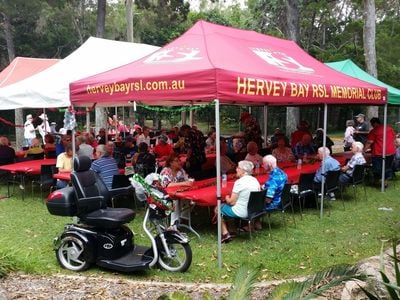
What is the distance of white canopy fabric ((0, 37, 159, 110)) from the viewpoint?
27.3 feet

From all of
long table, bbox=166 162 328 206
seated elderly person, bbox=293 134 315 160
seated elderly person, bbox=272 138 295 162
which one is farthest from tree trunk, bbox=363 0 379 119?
long table, bbox=166 162 328 206

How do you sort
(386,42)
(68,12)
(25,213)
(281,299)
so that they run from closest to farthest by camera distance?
1. (281,299)
2. (25,213)
3. (386,42)
4. (68,12)

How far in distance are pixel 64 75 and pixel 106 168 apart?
8.33 feet

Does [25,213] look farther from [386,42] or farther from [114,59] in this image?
[386,42]

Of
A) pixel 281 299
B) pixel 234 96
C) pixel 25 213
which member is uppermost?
pixel 234 96

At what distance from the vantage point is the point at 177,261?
5.18 m

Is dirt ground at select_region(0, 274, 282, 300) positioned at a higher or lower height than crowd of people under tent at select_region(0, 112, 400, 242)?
lower

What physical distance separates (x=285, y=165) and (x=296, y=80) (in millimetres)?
2501

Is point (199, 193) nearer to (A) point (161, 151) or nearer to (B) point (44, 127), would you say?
(A) point (161, 151)

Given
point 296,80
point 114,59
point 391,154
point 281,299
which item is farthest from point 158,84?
point 391,154

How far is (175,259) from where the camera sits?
520 cm

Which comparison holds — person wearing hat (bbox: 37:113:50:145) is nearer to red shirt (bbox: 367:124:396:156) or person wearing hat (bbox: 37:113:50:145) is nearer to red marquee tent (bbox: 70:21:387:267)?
red marquee tent (bbox: 70:21:387:267)

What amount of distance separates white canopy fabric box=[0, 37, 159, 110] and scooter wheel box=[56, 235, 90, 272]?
360 centimetres

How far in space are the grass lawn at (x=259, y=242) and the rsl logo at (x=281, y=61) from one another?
8.25 ft
